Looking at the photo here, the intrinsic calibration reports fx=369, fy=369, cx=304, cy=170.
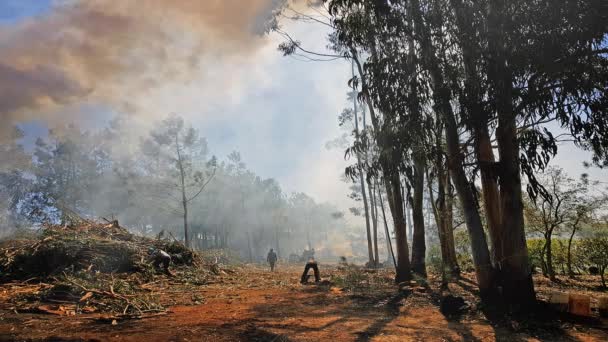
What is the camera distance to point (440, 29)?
7.58 metres

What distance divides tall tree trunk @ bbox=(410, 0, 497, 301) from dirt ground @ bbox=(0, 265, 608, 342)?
724mm

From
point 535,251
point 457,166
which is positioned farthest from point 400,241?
point 535,251

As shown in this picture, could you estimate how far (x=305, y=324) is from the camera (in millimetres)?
7242

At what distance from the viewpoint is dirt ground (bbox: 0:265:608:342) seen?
20.6ft

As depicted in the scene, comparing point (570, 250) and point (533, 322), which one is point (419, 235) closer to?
point (570, 250)

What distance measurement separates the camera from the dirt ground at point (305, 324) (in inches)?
247

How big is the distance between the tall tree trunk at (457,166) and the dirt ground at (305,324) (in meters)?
0.72

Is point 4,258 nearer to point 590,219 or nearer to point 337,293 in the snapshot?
point 337,293

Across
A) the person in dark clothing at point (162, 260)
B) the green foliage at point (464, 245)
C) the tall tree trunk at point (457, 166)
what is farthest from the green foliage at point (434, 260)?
the person in dark clothing at point (162, 260)

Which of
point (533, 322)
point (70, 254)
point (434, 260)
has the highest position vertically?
point (70, 254)

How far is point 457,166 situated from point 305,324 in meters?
4.78

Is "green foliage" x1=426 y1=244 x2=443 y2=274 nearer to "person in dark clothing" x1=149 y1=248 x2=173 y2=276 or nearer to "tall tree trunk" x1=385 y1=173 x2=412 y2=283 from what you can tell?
"tall tree trunk" x1=385 y1=173 x2=412 y2=283

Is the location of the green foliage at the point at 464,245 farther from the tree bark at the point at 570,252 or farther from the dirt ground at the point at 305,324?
the dirt ground at the point at 305,324

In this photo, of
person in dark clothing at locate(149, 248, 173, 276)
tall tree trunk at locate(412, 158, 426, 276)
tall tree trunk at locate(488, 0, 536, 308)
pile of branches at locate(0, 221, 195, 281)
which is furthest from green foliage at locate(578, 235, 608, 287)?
pile of branches at locate(0, 221, 195, 281)
